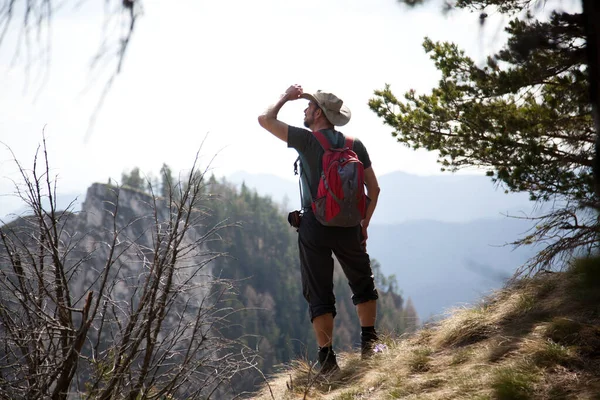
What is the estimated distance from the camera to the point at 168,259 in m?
2.90

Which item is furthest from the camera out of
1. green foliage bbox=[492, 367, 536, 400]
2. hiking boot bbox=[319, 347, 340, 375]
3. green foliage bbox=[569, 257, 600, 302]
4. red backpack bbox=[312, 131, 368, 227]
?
hiking boot bbox=[319, 347, 340, 375]

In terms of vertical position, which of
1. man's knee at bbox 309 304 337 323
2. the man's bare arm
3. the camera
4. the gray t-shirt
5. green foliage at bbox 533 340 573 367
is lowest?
green foliage at bbox 533 340 573 367

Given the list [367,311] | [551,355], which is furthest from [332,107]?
[551,355]

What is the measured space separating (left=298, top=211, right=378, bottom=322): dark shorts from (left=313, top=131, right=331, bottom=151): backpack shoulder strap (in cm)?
41

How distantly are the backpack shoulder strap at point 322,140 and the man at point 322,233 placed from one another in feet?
0.07

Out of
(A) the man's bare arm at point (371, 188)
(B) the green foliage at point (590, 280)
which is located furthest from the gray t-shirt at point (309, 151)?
(B) the green foliage at point (590, 280)

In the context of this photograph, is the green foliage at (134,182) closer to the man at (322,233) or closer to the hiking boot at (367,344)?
the man at (322,233)

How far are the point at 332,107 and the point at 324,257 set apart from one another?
908 millimetres

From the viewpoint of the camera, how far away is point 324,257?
3705 millimetres

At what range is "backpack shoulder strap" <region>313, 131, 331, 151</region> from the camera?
3.66 metres

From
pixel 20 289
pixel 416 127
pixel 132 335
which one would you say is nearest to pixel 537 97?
pixel 416 127

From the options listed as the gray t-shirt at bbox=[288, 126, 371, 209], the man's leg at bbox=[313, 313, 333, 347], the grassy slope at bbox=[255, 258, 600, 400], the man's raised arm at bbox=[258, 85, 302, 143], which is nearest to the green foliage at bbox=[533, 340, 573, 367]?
the grassy slope at bbox=[255, 258, 600, 400]

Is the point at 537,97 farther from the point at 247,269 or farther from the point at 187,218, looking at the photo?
the point at 247,269

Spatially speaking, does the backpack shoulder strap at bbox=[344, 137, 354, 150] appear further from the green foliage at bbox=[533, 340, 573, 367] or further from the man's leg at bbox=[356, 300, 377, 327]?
the green foliage at bbox=[533, 340, 573, 367]
